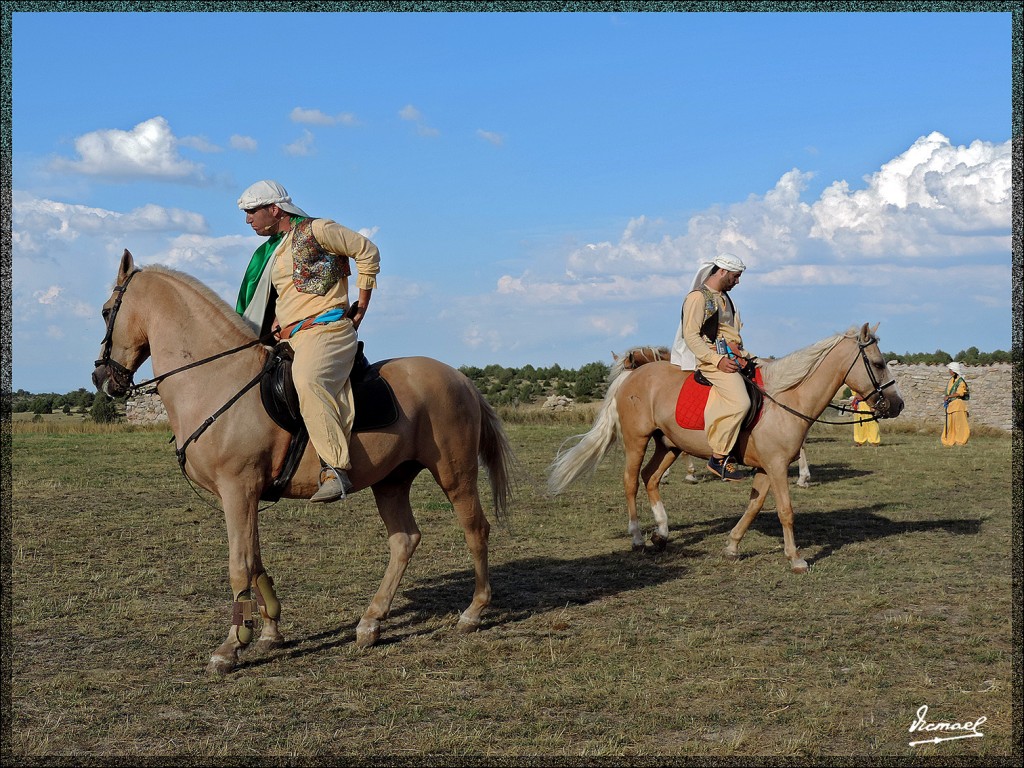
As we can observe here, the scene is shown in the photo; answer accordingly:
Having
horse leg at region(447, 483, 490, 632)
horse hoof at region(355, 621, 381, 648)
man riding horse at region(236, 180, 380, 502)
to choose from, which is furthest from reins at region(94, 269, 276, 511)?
horse leg at region(447, 483, 490, 632)

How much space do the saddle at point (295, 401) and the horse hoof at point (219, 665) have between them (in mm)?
958

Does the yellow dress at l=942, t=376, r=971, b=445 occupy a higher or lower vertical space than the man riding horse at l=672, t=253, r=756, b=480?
lower

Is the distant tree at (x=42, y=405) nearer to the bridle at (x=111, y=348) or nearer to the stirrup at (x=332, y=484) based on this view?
the bridle at (x=111, y=348)

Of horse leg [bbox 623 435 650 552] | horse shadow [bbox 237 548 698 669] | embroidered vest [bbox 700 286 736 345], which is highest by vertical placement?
embroidered vest [bbox 700 286 736 345]

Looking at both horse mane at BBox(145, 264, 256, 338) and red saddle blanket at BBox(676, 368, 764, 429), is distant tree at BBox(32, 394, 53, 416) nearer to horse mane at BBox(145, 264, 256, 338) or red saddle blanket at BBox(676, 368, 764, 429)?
red saddle blanket at BBox(676, 368, 764, 429)

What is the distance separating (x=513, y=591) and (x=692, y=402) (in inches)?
104

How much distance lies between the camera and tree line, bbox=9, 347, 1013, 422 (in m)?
36.2

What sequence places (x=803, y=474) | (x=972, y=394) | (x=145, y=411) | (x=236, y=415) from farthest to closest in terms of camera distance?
1. (x=145, y=411)
2. (x=972, y=394)
3. (x=803, y=474)
4. (x=236, y=415)

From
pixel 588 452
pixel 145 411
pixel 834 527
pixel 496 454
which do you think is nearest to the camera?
pixel 496 454

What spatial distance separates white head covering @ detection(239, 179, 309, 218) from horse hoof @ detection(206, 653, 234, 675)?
268 centimetres

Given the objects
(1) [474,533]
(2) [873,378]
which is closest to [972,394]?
(2) [873,378]

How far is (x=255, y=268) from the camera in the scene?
19.4 ft

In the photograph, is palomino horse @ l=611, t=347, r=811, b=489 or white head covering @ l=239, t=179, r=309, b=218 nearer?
white head covering @ l=239, t=179, r=309, b=218

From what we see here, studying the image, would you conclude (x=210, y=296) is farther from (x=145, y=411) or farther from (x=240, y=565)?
(x=145, y=411)
